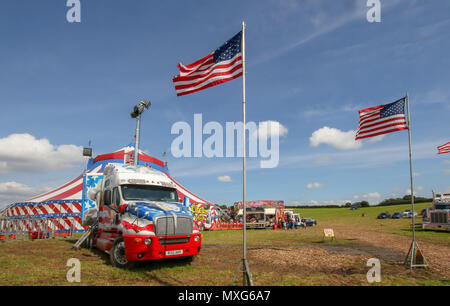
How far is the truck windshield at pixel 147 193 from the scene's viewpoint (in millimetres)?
9985

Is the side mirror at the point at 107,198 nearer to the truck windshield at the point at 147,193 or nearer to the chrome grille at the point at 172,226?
the truck windshield at the point at 147,193

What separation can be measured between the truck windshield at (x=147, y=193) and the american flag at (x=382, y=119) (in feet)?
27.3

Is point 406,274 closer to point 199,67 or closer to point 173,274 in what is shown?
point 173,274

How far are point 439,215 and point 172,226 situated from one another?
1092 inches

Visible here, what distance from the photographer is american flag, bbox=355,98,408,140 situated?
431 inches

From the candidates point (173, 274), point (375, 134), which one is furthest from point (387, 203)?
point (173, 274)

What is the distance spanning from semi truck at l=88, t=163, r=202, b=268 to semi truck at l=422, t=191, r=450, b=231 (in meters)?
25.7

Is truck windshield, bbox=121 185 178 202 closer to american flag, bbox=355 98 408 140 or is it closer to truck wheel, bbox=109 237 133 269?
truck wheel, bbox=109 237 133 269

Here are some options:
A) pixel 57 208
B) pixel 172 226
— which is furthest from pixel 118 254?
pixel 57 208

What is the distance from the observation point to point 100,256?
11297 millimetres

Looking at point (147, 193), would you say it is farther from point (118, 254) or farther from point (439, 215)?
point (439, 215)

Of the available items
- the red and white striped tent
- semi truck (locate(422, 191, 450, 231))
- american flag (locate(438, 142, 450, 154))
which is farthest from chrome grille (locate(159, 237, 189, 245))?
semi truck (locate(422, 191, 450, 231))
